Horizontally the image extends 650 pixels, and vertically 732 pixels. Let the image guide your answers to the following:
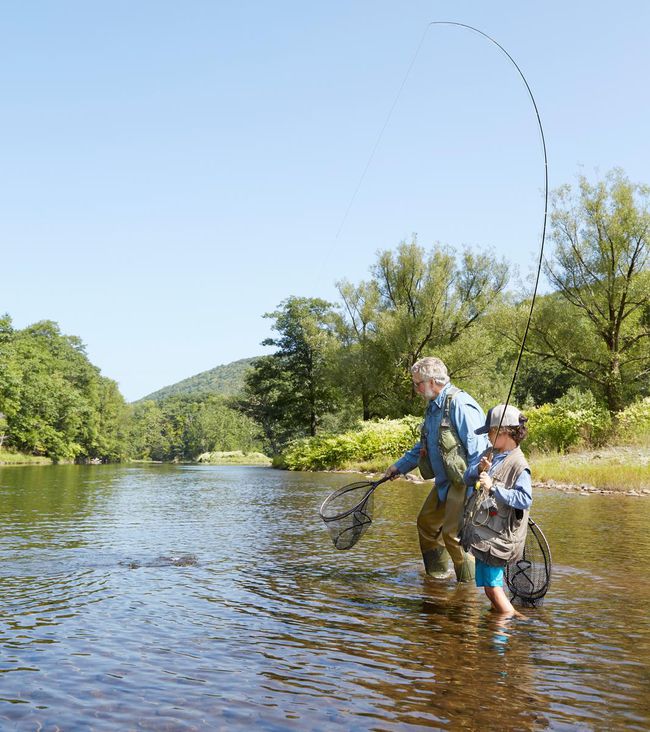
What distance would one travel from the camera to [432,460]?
281 inches

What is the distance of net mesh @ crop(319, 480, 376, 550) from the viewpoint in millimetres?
8141

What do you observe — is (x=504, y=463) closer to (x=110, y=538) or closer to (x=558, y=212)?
(x=110, y=538)

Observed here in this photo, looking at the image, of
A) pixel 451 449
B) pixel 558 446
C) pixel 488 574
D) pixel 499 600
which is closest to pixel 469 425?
pixel 451 449

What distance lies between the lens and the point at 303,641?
5324 mm

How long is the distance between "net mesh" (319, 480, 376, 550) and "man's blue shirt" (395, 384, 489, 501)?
1.09 metres

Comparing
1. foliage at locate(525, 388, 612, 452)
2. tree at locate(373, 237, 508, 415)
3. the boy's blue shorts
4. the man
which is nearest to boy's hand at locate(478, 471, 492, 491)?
the boy's blue shorts

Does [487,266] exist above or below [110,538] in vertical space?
above

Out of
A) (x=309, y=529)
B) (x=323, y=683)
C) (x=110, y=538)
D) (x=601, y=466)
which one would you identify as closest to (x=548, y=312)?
(x=601, y=466)

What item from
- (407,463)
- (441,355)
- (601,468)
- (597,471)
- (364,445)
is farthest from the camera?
(441,355)

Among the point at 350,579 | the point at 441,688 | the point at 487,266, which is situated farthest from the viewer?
the point at 487,266

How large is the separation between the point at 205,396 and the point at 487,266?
14874 cm

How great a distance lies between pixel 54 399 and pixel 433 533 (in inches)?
3039

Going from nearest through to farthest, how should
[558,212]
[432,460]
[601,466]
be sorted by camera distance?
[432,460] → [601,466] → [558,212]

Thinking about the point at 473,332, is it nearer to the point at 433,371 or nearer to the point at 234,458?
the point at 433,371
